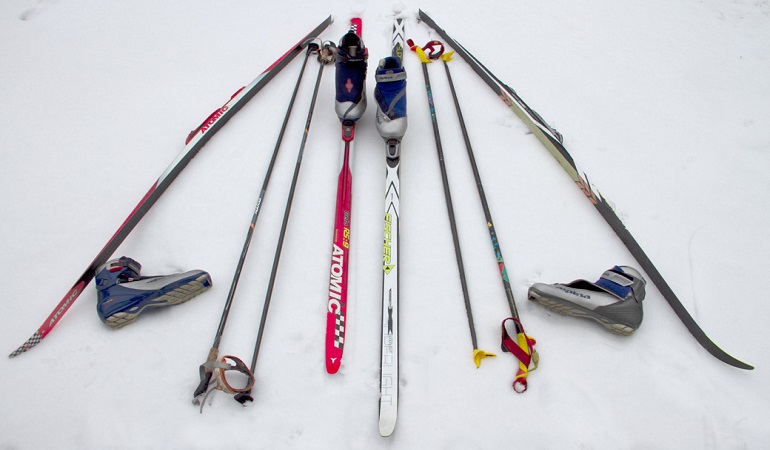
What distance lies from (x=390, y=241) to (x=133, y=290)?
1.38m

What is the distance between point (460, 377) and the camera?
7.17 ft

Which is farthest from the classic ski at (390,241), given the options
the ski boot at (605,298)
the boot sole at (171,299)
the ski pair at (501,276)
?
the boot sole at (171,299)

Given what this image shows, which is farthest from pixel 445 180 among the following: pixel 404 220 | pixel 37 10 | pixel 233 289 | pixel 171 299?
pixel 37 10

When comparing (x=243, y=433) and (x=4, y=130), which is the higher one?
(x=4, y=130)

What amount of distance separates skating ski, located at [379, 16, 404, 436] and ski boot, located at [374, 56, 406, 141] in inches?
3.6

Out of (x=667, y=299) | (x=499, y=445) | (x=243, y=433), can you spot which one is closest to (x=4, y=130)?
(x=243, y=433)

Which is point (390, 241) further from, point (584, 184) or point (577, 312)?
point (584, 184)

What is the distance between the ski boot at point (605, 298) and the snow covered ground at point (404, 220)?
0.37 ft

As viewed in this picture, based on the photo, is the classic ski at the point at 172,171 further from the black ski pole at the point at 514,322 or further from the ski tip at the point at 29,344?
the black ski pole at the point at 514,322

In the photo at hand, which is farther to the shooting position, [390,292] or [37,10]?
[37,10]

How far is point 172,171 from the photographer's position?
3.04m

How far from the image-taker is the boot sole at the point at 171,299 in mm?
2277

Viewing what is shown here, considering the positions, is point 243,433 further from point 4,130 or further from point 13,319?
point 4,130

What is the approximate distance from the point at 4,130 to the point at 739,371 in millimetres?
5101
